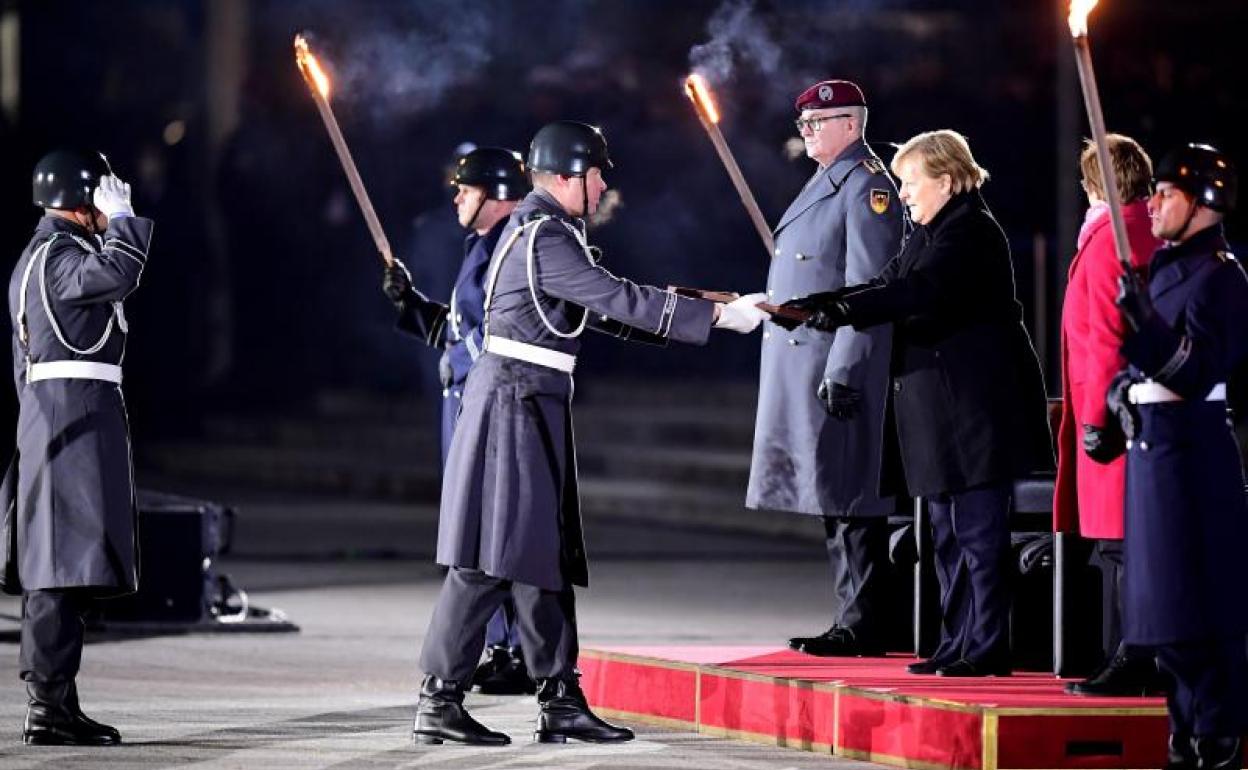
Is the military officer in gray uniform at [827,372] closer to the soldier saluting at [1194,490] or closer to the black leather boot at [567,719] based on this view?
the black leather boot at [567,719]

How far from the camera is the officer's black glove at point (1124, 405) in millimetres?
8938

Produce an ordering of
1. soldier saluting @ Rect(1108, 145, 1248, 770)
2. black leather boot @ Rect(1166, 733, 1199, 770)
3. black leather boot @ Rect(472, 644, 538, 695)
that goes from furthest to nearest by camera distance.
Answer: black leather boot @ Rect(472, 644, 538, 695), black leather boot @ Rect(1166, 733, 1199, 770), soldier saluting @ Rect(1108, 145, 1248, 770)

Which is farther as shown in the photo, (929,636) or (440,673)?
(929,636)

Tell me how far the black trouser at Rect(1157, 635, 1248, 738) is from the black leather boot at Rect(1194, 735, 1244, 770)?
0.02 meters

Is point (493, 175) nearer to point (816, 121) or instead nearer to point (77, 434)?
point (816, 121)

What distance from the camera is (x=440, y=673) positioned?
1011cm

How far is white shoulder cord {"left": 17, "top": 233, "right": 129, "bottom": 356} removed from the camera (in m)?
10.2

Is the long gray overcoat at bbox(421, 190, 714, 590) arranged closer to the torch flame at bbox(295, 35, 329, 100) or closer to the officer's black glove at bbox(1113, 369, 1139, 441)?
the torch flame at bbox(295, 35, 329, 100)

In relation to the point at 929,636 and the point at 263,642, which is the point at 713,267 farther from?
the point at 929,636

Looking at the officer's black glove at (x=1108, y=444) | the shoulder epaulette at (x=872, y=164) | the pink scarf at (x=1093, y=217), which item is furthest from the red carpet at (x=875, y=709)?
the shoulder epaulette at (x=872, y=164)

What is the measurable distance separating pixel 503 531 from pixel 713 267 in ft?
41.7

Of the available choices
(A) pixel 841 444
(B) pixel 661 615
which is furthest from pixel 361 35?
(A) pixel 841 444

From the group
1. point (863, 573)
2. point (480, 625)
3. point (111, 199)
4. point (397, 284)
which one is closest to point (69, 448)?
point (111, 199)

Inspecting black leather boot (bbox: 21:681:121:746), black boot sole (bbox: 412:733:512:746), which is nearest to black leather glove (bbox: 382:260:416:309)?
black boot sole (bbox: 412:733:512:746)
